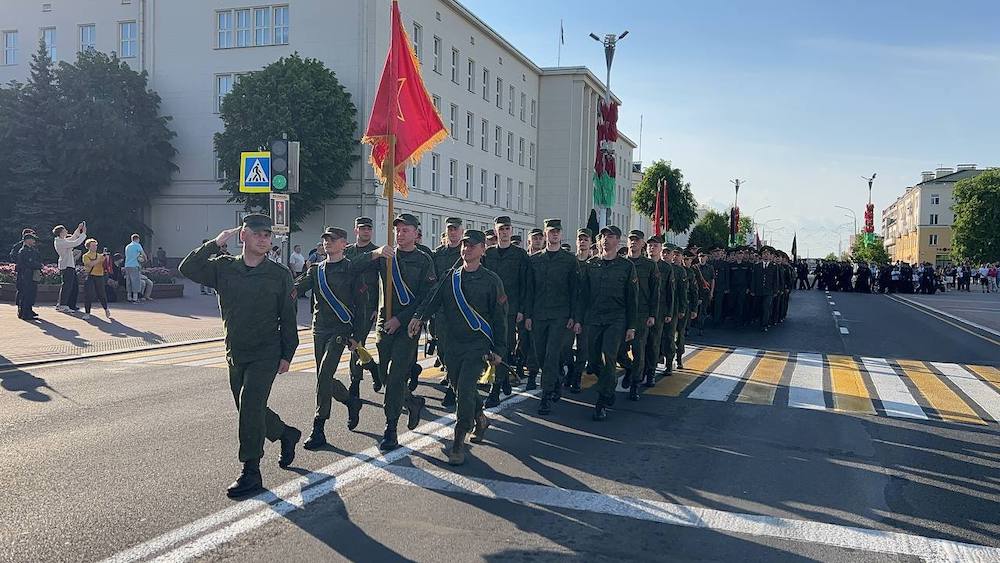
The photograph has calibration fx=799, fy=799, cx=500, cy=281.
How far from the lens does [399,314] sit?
7109 millimetres

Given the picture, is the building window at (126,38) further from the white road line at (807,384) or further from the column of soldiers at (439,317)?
the white road line at (807,384)

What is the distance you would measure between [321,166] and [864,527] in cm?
3112

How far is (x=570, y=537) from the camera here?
15.6 feet

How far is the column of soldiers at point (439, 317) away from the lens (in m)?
5.54

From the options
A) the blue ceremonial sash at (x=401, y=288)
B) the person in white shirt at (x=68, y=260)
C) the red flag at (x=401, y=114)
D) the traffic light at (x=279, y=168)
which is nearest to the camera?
the blue ceremonial sash at (x=401, y=288)

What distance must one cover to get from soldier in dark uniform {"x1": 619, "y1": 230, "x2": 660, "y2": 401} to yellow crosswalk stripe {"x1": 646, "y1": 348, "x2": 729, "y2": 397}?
545 mm

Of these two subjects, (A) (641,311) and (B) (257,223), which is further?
(A) (641,311)

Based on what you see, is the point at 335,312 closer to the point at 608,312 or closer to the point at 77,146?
the point at 608,312

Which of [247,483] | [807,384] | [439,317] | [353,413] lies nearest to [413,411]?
[353,413]

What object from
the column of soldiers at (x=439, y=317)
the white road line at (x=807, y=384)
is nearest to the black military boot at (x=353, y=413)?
the column of soldiers at (x=439, y=317)

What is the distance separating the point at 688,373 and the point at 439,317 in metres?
5.78

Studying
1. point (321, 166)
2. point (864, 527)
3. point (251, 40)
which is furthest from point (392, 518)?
point (251, 40)

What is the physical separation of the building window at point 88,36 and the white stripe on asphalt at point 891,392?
3982cm

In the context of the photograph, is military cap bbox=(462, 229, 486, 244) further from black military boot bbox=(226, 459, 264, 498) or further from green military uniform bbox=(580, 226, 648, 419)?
black military boot bbox=(226, 459, 264, 498)
